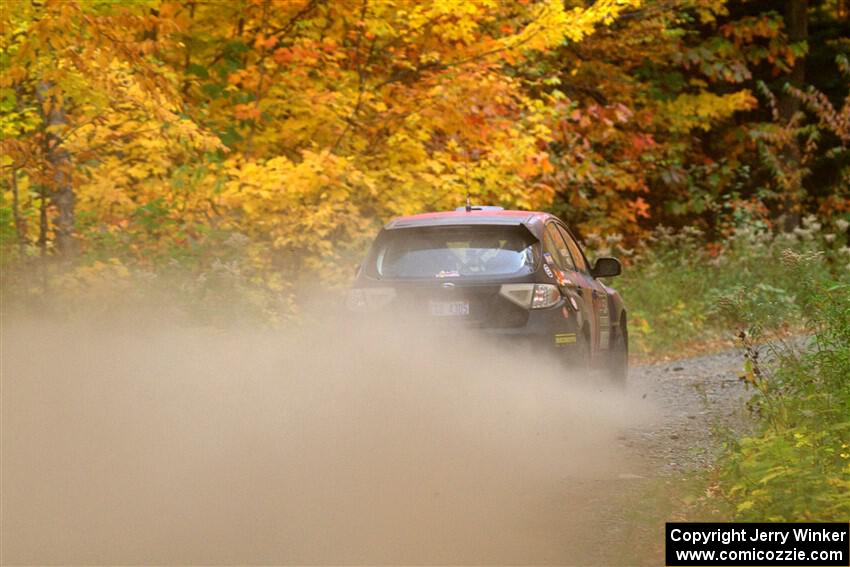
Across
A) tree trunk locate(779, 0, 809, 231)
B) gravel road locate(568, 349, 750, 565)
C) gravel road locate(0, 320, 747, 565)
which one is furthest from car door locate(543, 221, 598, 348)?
tree trunk locate(779, 0, 809, 231)

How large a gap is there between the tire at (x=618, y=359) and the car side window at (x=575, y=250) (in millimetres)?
931

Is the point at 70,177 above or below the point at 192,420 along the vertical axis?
above

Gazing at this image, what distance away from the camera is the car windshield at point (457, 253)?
408 inches

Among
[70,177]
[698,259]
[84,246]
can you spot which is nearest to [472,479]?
[70,177]

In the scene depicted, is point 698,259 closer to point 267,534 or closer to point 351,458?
point 351,458

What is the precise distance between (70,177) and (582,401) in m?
5.85

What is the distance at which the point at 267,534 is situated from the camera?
7.04 m

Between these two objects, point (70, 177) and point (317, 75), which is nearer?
point (70, 177)

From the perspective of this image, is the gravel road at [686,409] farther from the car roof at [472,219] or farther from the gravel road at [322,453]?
the car roof at [472,219]

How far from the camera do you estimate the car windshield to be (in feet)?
34.0

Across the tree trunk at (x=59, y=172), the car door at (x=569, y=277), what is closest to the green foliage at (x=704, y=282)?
the car door at (x=569, y=277)

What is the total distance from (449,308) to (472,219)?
81cm

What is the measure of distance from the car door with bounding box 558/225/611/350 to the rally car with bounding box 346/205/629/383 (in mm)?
748

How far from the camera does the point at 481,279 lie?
10281 millimetres
